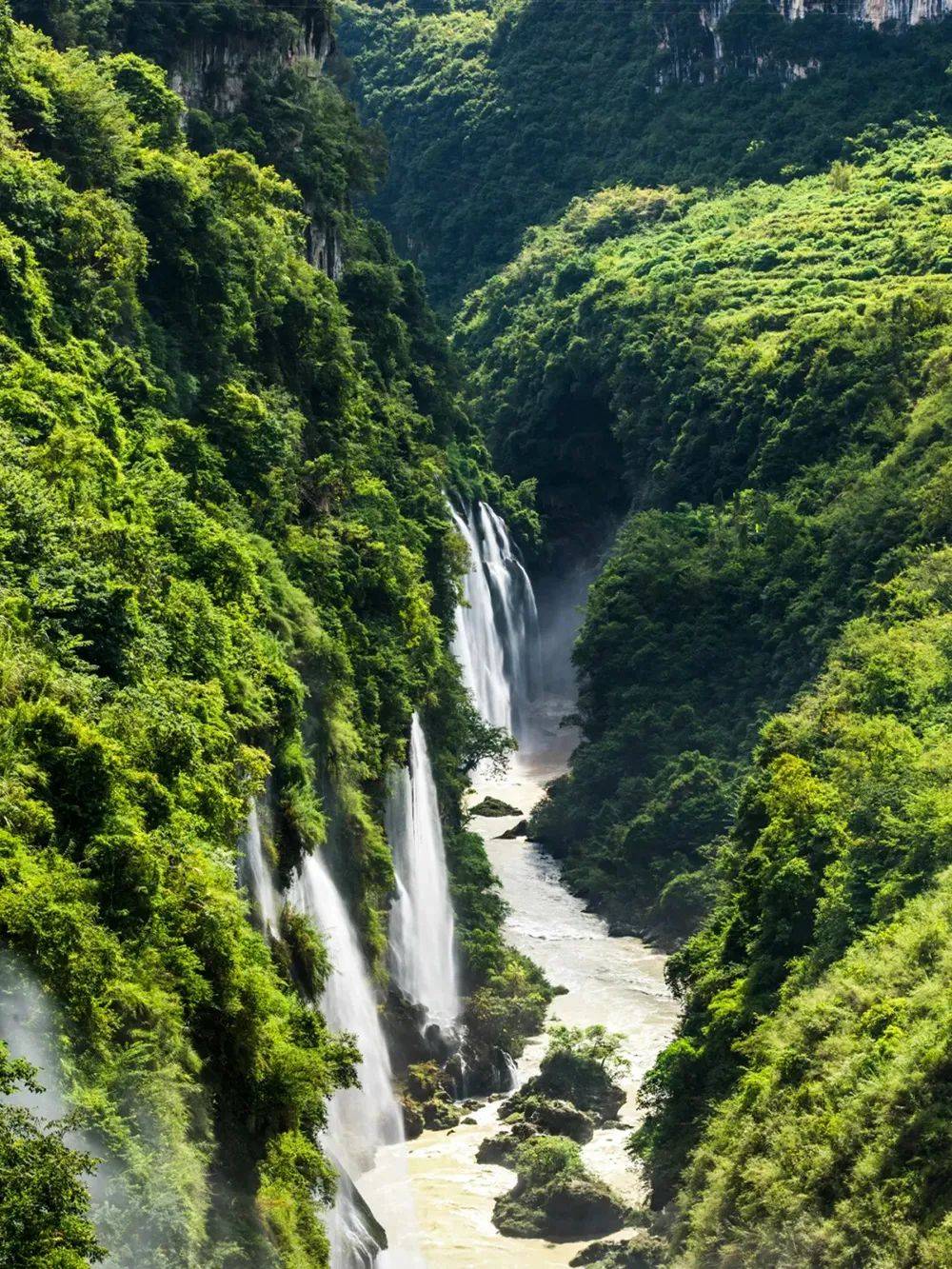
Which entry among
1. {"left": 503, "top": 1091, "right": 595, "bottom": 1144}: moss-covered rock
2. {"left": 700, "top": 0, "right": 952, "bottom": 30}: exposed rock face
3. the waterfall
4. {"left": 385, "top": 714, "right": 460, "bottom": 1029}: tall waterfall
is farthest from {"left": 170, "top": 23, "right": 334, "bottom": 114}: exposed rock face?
{"left": 700, "top": 0, "right": 952, "bottom": 30}: exposed rock face

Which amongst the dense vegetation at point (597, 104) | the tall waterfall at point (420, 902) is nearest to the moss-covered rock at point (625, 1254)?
the tall waterfall at point (420, 902)

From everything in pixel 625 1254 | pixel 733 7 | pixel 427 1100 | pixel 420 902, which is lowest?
pixel 625 1254

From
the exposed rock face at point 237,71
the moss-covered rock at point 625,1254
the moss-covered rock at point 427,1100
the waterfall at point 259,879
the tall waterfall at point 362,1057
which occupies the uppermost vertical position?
the exposed rock face at point 237,71

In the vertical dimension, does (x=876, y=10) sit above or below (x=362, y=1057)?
above

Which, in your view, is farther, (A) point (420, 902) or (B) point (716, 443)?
(B) point (716, 443)

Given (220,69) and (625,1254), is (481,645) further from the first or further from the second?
(625,1254)

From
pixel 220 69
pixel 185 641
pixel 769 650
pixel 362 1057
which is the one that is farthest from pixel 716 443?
pixel 185 641

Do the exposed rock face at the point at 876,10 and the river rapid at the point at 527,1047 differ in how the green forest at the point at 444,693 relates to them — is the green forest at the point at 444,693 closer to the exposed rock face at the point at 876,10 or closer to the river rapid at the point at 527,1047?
the river rapid at the point at 527,1047
